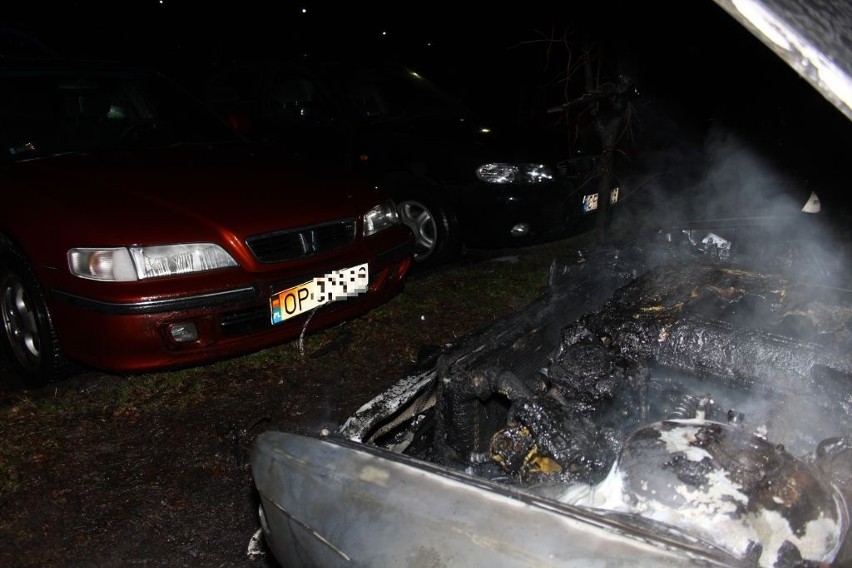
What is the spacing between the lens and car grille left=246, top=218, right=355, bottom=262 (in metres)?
3.18

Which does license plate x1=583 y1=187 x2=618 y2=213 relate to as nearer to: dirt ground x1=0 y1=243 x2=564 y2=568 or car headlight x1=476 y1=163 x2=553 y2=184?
car headlight x1=476 y1=163 x2=553 y2=184

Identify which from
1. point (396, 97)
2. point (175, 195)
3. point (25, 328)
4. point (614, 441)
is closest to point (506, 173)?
point (396, 97)

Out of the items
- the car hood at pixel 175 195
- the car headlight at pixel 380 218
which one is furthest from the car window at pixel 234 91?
the car headlight at pixel 380 218

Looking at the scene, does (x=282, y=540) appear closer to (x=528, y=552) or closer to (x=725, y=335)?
(x=528, y=552)

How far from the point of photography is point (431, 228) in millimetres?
5391

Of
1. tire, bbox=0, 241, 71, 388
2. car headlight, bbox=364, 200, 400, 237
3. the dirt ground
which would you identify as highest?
car headlight, bbox=364, 200, 400, 237

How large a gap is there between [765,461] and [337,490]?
0.96 m

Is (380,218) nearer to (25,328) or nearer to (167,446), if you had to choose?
(167,446)

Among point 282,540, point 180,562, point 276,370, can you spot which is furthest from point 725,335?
point 276,370

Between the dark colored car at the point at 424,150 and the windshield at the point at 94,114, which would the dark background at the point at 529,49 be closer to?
the dark colored car at the point at 424,150

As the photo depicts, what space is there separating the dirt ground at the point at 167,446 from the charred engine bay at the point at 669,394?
0.60m

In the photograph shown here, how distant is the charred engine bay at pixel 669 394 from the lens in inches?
53.7

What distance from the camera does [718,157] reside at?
10.8ft

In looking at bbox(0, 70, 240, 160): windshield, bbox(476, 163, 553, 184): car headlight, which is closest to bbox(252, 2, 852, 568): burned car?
bbox(476, 163, 553, 184): car headlight
